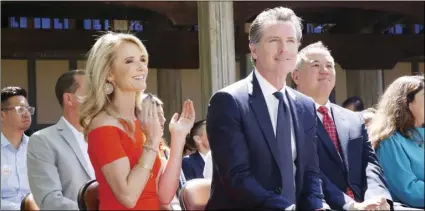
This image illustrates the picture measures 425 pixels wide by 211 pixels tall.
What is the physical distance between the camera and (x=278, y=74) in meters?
3.12

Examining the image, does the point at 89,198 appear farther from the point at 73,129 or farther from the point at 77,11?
the point at 77,11

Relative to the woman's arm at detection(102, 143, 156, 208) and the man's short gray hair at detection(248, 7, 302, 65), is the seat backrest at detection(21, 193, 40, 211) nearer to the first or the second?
the woman's arm at detection(102, 143, 156, 208)

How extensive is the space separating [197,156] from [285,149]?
12.9ft

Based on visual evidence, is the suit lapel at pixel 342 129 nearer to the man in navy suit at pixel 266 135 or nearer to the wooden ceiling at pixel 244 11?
the man in navy suit at pixel 266 135

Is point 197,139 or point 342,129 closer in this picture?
point 342,129

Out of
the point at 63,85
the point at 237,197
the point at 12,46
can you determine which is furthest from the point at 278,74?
the point at 12,46

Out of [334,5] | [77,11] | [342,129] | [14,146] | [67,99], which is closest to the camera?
[342,129]

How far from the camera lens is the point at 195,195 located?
3.15m

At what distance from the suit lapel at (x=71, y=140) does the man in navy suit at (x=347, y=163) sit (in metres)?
1.18

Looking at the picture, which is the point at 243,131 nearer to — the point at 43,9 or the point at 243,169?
the point at 243,169

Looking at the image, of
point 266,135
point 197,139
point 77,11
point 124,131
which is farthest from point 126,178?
point 77,11

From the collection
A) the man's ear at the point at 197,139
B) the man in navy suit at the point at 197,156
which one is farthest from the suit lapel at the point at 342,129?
the man's ear at the point at 197,139

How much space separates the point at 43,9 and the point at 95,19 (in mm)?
957

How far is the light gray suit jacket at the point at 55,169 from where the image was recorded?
13.0ft
